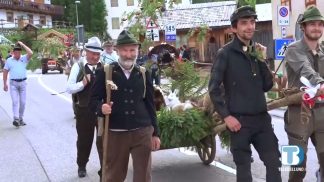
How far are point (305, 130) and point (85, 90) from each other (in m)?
3.15

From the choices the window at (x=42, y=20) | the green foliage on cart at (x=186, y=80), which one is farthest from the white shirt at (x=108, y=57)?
the window at (x=42, y=20)

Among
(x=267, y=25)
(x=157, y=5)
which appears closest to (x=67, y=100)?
(x=157, y=5)

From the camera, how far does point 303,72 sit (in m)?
4.95

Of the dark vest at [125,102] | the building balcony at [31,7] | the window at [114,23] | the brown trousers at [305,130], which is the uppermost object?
the building balcony at [31,7]

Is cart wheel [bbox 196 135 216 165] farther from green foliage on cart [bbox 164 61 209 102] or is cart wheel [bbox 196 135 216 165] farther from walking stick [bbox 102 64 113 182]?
walking stick [bbox 102 64 113 182]

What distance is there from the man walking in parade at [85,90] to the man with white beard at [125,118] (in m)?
1.54

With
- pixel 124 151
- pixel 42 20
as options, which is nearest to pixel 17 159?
pixel 124 151

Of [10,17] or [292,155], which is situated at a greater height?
[10,17]

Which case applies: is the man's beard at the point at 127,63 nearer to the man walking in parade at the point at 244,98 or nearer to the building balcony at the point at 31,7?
the man walking in parade at the point at 244,98

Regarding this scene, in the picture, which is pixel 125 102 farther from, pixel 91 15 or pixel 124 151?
pixel 91 15

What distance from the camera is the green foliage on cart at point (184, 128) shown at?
6477mm

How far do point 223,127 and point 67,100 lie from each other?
13694mm

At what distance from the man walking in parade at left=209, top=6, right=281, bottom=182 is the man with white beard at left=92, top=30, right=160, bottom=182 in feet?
2.53

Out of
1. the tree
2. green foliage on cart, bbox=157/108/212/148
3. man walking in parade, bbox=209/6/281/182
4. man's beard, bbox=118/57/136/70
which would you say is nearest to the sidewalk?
green foliage on cart, bbox=157/108/212/148
